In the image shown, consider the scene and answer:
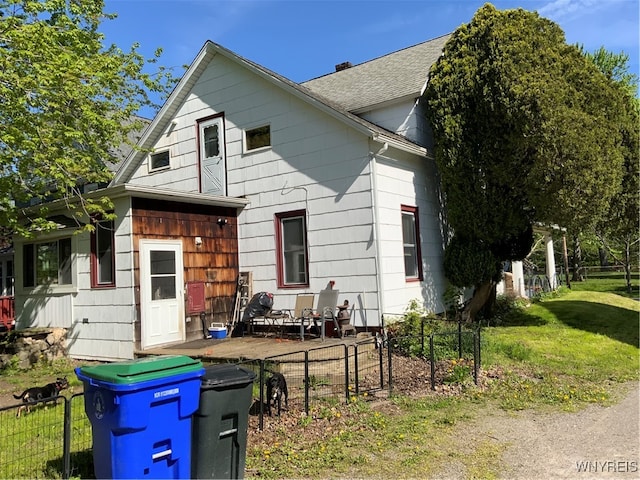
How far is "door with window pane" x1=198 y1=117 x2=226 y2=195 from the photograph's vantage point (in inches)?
533

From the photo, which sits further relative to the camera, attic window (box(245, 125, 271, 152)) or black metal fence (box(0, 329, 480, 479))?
attic window (box(245, 125, 271, 152))

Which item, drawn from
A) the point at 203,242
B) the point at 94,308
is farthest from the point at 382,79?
the point at 94,308

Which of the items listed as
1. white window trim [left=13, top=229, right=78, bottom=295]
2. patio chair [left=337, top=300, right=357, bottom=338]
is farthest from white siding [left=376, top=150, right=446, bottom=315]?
white window trim [left=13, top=229, right=78, bottom=295]

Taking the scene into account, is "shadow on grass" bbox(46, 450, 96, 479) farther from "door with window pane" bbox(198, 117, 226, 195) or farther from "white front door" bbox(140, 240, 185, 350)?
"door with window pane" bbox(198, 117, 226, 195)

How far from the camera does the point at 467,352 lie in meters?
9.16

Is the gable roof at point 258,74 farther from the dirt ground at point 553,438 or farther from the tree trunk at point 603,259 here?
the tree trunk at point 603,259

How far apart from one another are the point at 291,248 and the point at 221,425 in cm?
794

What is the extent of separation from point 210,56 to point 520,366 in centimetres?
1113

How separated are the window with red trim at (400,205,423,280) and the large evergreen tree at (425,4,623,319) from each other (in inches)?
34.3

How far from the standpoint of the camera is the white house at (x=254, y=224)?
10492 mm

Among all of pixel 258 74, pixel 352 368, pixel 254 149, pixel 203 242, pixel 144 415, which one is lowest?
pixel 352 368

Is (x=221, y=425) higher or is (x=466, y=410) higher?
(x=221, y=425)

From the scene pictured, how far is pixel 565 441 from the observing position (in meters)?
5.50

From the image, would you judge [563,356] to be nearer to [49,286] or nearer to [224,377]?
[224,377]
